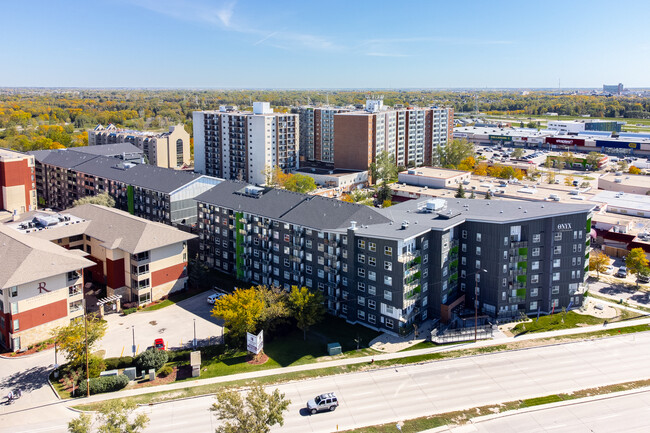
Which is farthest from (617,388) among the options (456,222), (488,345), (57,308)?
(57,308)

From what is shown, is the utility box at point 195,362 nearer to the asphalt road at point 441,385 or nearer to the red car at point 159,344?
the asphalt road at point 441,385

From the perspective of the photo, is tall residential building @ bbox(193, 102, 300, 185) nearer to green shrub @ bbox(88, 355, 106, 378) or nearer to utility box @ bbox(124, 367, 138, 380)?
green shrub @ bbox(88, 355, 106, 378)

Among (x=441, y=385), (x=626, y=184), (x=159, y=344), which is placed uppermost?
(x=626, y=184)

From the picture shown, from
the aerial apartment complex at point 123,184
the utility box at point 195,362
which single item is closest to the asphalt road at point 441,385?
the utility box at point 195,362

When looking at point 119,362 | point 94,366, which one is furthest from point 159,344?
point 94,366

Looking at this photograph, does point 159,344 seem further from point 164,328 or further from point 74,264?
point 74,264

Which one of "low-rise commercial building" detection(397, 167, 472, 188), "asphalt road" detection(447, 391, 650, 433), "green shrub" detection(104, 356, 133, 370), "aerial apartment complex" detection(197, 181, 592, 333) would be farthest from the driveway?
"low-rise commercial building" detection(397, 167, 472, 188)
